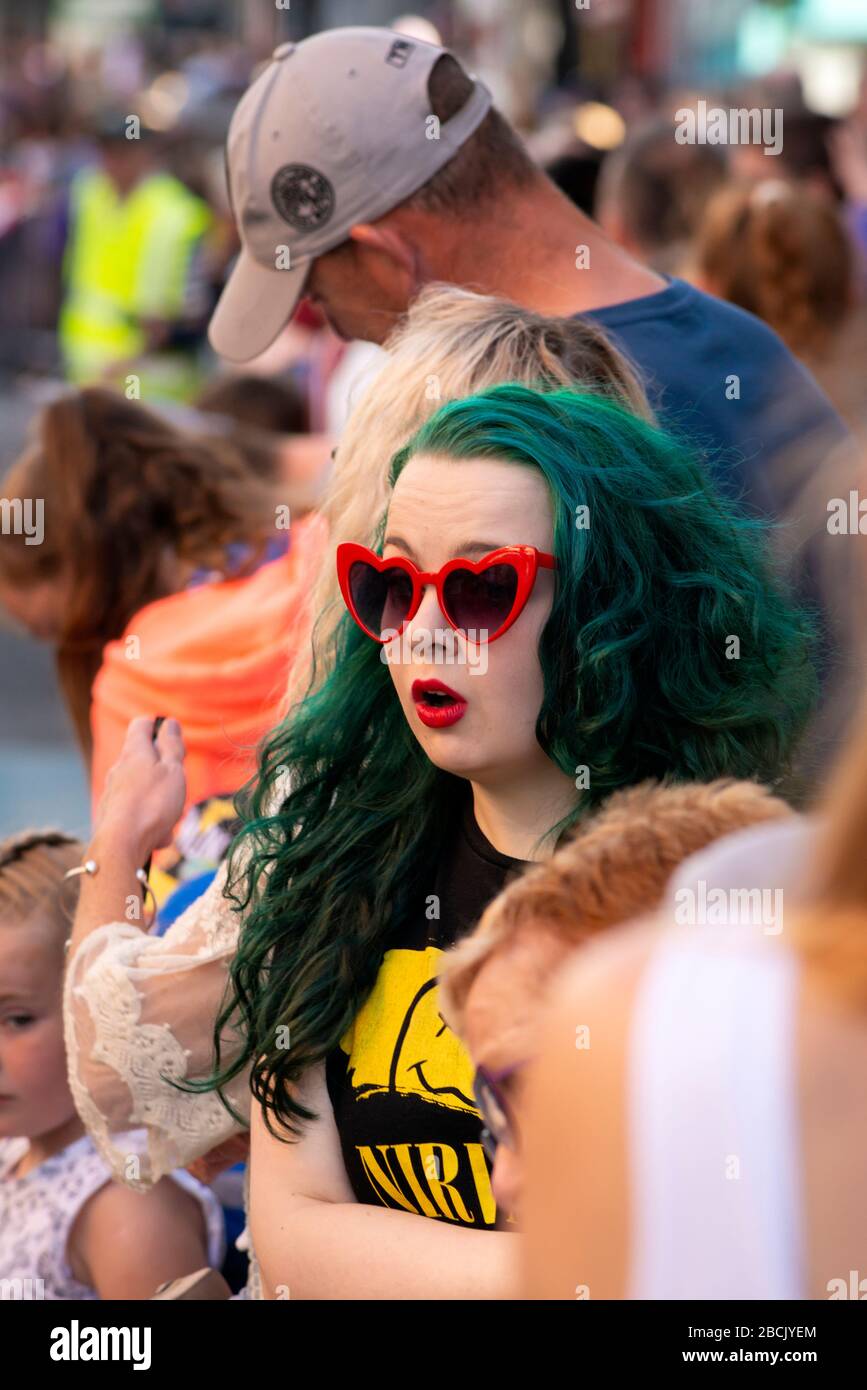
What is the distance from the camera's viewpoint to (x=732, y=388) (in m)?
2.67

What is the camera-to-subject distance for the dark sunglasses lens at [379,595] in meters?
1.80

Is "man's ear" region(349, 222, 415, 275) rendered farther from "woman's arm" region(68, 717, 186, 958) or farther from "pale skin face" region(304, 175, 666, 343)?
"woman's arm" region(68, 717, 186, 958)

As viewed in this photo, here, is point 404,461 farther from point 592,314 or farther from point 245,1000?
point 592,314

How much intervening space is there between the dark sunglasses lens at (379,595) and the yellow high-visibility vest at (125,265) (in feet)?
23.0

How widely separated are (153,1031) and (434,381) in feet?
2.66

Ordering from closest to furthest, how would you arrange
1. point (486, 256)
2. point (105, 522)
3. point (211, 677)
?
point (486, 256), point (211, 677), point (105, 522)

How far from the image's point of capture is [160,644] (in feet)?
10.1

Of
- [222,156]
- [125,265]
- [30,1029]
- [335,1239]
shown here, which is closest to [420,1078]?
[335,1239]

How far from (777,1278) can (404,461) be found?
118 cm

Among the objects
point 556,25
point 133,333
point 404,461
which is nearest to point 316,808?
point 404,461

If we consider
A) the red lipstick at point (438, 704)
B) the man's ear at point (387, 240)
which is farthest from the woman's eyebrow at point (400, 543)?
the man's ear at point (387, 240)

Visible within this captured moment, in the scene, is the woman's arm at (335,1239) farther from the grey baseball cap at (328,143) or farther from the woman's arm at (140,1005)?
the grey baseball cap at (328,143)

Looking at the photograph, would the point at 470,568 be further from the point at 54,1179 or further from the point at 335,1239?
the point at 54,1179

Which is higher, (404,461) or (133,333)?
(133,333)
